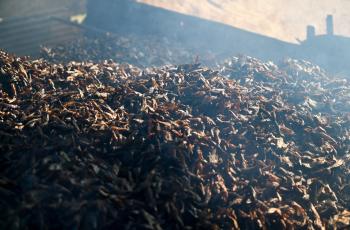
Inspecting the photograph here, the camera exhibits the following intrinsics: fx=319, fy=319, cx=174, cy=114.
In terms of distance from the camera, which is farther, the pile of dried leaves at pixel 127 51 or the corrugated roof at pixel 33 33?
the corrugated roof at pixel 33 33

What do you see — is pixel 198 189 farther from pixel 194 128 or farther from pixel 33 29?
pixel 33 29

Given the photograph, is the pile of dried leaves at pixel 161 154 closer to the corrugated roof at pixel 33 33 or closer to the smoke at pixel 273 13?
the corrugated roof at pixel 33 33

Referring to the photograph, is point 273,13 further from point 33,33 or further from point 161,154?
point 161,154

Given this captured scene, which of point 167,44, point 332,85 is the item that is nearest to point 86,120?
point 332,85

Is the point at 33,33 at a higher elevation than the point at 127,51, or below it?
higher

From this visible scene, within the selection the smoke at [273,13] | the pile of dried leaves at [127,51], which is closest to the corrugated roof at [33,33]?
the pile of dried leaves at [127,51]

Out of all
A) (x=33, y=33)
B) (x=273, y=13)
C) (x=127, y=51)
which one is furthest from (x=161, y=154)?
(x=273, y=13)

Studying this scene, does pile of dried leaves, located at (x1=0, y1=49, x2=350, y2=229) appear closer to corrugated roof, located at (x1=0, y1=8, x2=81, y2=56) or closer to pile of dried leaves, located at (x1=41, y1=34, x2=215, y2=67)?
pile of dried leaves, located at (x1=41, y1=34, x2=215, y2=67)
